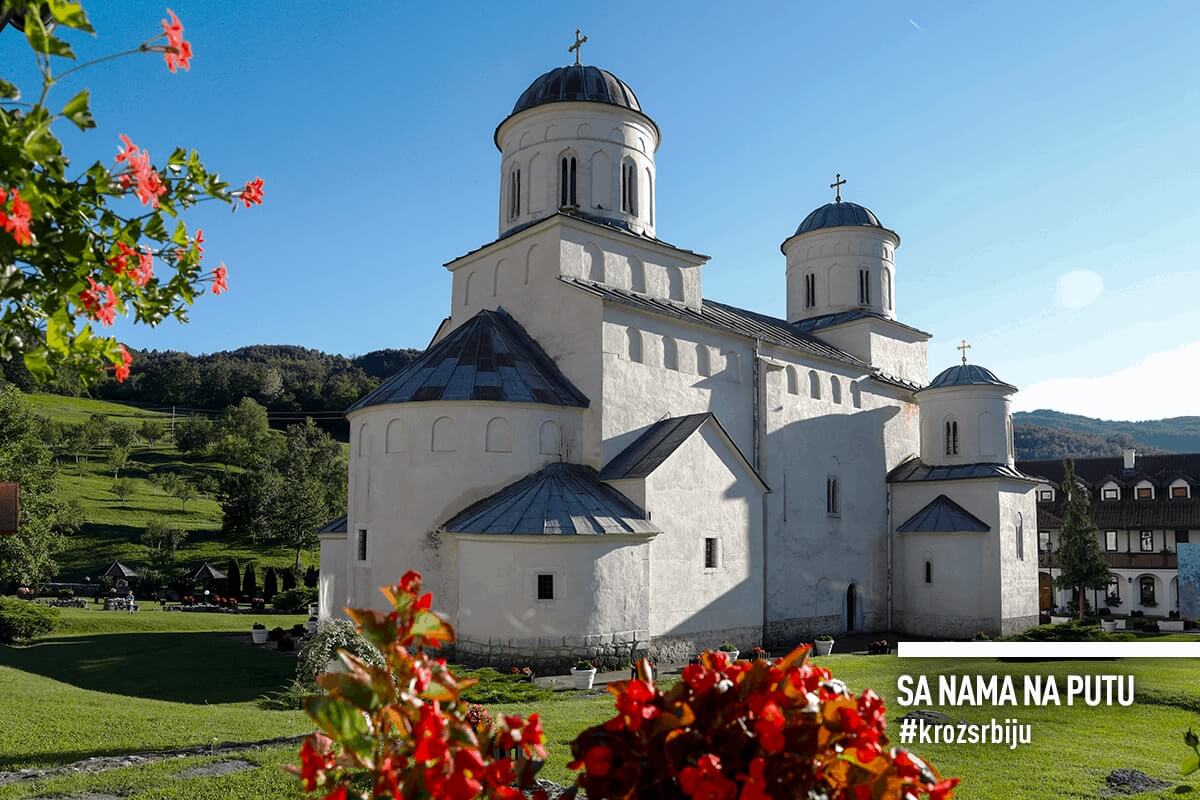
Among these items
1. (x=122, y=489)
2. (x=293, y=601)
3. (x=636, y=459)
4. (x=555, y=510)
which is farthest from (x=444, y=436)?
(x=122, y=489)

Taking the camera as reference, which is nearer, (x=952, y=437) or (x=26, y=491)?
(x=952, y=437)

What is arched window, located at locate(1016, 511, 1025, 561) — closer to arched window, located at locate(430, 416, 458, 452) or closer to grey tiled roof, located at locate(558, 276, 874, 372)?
grey tiled roof, located at locate(558, 276, 874, 372)

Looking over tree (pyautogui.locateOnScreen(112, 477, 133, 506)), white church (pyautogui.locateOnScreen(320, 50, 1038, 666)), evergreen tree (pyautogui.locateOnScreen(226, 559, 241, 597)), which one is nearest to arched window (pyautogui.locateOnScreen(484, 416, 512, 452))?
white church (pyautogui.locateOnScreen(320, 50, 1038, 666))

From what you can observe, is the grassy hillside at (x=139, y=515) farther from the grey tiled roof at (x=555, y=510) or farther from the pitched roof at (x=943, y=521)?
the pitched roof at (x=943, y=521)

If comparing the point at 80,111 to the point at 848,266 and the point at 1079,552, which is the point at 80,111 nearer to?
the point at 848,266

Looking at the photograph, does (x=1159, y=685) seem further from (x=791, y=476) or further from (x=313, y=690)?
(x=313, y=690)

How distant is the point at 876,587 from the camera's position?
28422 millimetres

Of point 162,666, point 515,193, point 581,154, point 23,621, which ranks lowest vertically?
point 162,666

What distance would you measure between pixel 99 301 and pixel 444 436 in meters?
16.5

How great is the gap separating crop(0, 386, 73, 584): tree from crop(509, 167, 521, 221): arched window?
21574 mm

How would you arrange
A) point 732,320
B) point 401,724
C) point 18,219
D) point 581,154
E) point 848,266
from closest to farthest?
point 401,724 → point 18,219 → point 581,154 → point 732,320 → point 848,266

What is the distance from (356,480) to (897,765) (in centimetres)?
2055

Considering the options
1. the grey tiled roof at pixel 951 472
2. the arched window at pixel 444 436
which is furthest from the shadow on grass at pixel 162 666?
the grey tiled roof at pixel 951 472

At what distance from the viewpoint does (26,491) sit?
113ft
